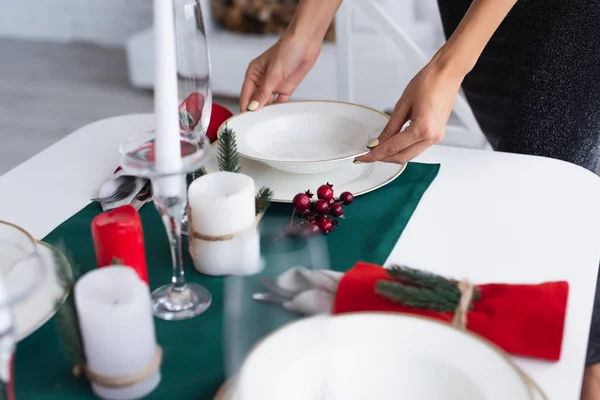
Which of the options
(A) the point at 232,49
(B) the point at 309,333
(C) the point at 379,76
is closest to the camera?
(B) the point at 309,333

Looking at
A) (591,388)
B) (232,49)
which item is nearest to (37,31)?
(232,49)

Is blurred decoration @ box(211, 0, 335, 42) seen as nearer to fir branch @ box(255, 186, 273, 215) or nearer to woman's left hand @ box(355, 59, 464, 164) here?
woman's left hand @ box(355, 59, 464, 164)

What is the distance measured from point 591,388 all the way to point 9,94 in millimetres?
3161

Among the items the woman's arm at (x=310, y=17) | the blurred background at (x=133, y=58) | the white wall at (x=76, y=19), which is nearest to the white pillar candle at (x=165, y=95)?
the woman's arm at (x=310, y=17)

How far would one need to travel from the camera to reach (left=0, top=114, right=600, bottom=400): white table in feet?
2.43

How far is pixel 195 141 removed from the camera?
0.63 metres

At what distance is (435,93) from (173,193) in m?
0.49

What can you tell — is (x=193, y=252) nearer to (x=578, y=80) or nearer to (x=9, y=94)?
(x=578, y=80)

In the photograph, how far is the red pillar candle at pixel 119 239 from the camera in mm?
680

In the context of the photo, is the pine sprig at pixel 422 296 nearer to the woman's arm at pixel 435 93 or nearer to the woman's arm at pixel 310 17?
the woman's arm at pixel 435 93

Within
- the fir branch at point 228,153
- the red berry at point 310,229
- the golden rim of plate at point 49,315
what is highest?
the fir branch at point 228,153

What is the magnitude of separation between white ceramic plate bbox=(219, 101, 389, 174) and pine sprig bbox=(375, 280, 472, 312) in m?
0.38

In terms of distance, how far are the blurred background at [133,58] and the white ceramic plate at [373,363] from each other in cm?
153

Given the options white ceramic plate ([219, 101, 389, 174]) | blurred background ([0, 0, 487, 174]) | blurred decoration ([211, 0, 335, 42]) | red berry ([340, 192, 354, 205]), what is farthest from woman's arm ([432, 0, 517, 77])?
blurred decoration ([211, 0, 335, 42])
